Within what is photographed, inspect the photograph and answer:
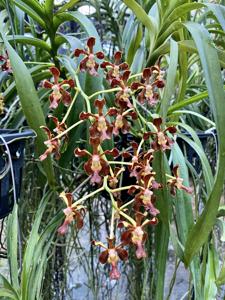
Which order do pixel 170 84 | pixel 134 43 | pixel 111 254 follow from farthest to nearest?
pixel 134 43 < pixel 170 84 < pixel 111 254

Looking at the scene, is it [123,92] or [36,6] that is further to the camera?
[36,6]

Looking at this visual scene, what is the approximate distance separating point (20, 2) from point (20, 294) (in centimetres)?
43

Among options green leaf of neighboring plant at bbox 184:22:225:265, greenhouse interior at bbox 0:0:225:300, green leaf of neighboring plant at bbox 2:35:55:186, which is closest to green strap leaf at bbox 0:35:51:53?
greenhouse interior at bbox 0:0:225:300

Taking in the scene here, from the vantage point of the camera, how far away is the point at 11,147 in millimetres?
542

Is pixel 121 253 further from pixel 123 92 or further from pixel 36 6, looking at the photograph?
pixel 36 6

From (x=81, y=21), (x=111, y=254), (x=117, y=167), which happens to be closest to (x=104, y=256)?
(x=111, y=254)

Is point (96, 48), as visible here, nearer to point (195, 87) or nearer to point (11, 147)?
point (11, 147)

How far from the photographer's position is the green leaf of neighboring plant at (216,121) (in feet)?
1.30

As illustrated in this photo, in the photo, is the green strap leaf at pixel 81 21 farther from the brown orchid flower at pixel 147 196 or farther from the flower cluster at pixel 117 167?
the brown orchid flower at pixel 147 196

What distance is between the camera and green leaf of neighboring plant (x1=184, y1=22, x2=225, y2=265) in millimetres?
396

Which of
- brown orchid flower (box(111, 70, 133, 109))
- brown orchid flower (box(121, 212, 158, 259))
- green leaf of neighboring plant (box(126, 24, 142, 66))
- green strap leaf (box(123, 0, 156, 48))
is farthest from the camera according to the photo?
green leaf of neighboring plant (box(126, 24, 142, 66))

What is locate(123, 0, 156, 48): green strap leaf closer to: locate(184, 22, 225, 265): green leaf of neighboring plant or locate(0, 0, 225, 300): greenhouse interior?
locate(0, 0, 225, 300): greenhouse interior

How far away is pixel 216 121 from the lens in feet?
1.30

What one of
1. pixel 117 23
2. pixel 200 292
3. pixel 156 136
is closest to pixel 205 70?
pixel 156 136
